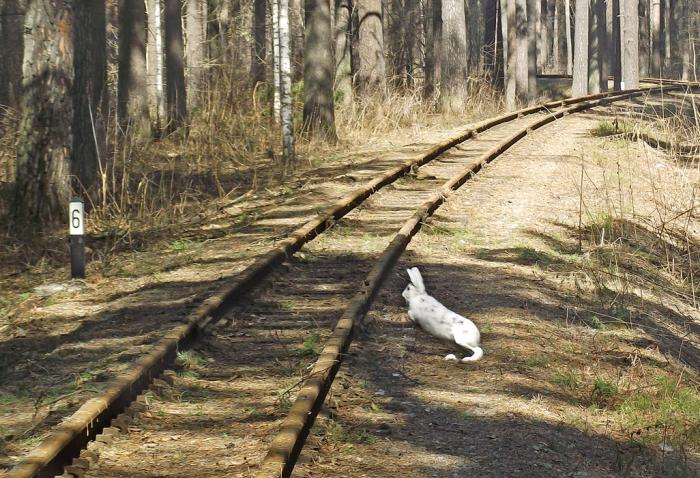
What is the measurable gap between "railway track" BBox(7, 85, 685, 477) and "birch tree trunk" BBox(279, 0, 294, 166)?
3865 mm

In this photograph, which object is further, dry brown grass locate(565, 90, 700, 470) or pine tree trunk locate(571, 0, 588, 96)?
pine tree trunk locate(571, 0, 588, 96)

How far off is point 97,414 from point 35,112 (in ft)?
19.4

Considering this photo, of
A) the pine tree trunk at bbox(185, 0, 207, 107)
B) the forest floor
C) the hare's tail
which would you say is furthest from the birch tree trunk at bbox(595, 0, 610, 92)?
the hare's tail

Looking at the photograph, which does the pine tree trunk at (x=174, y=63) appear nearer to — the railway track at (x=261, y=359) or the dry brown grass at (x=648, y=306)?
the dry brown grass at (x=648, y=306)

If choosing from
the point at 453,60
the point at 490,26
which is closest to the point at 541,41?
the point at 490,26

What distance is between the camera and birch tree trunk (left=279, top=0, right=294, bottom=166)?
44.2 feet

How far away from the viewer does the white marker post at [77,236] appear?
781cm

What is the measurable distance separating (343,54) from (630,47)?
59.9 ft

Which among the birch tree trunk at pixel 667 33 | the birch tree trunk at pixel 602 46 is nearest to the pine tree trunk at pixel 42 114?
the birch tree trunk at pixel 602 46

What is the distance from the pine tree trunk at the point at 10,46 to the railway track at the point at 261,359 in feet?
41.4

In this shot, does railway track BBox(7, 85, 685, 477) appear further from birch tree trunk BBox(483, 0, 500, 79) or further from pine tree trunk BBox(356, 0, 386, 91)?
birch tree trunk BBox(483, 0, 500, 79)

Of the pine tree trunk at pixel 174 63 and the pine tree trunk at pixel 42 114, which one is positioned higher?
the pine tree trunk at pixel 174 63

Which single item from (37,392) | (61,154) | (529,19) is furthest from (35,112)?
(529,19)

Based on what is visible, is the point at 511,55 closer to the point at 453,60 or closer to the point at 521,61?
the point at 521,61
